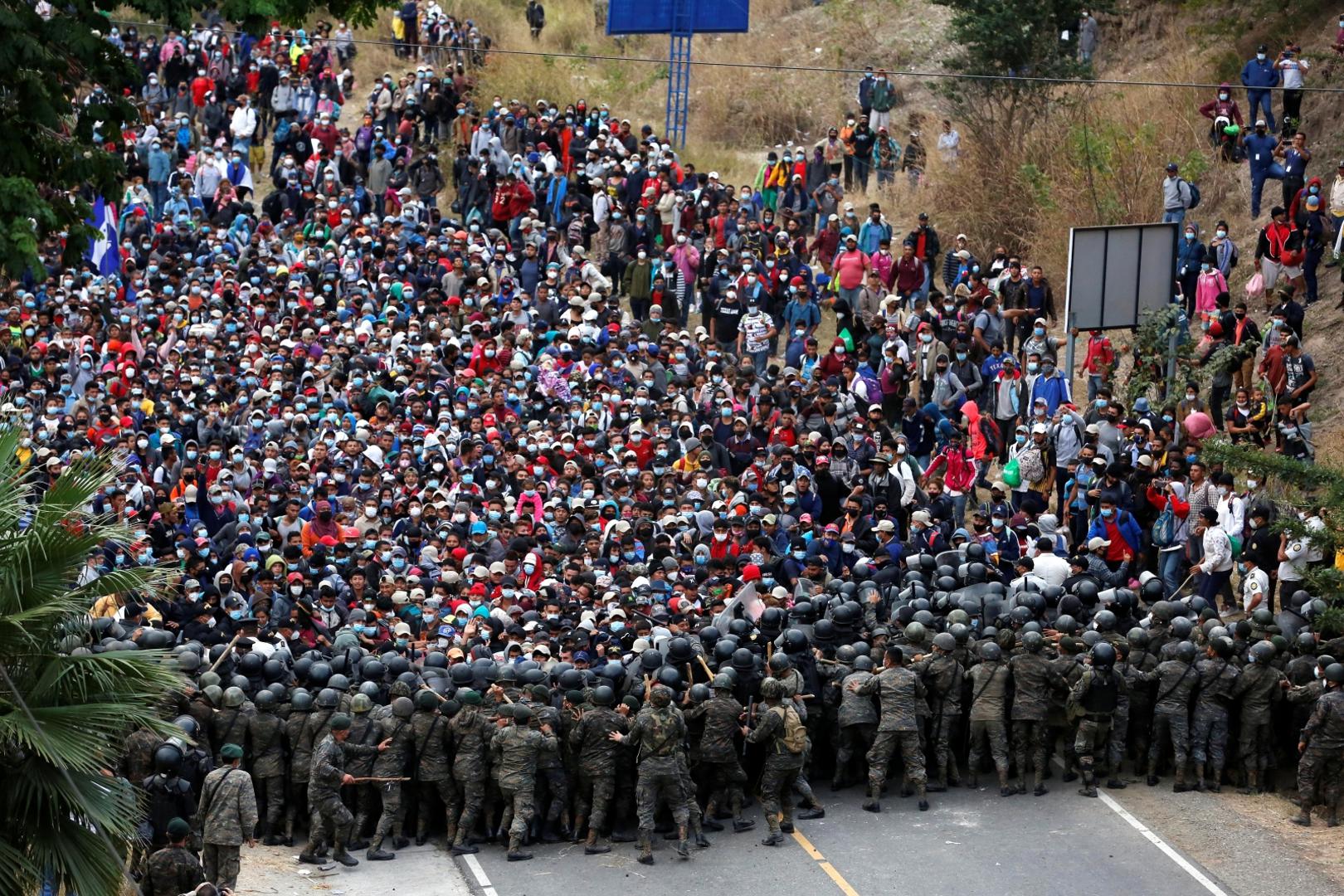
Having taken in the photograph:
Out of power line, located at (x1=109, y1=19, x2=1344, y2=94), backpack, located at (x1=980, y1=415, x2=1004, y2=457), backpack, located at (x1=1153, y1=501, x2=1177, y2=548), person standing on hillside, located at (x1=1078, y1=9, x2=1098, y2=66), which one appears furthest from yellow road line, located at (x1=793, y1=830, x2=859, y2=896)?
person standing on hillside, located at (x1=1078, y1=9, x2=1098, y2=66)

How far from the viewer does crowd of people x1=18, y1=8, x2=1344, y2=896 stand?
16781 mm

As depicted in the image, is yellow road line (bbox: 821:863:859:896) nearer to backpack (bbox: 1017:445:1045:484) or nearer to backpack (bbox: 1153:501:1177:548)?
backpack (bbox: 1153:501:1177:548)

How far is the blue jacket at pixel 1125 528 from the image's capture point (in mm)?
20188

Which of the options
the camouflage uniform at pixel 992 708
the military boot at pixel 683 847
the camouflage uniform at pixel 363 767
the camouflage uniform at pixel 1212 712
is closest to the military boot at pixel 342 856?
the camouflage uniform at pixel 363 767

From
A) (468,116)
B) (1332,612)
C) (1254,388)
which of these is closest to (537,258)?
(468,116)

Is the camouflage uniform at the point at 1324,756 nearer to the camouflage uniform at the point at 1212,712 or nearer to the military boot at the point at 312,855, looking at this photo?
the camouflage uniform at the point at 1212,712

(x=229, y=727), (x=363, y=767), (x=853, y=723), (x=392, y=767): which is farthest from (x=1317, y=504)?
(x=229, y=727)

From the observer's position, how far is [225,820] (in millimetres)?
14961

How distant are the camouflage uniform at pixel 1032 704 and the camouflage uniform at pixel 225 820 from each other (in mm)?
6731

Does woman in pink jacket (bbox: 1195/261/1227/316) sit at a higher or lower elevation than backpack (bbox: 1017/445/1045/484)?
higher

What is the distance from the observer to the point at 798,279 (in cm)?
2647

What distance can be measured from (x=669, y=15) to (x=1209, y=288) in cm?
1465

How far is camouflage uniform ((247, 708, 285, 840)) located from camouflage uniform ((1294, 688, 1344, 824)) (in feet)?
28.8

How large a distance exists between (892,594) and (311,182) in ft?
51.4
